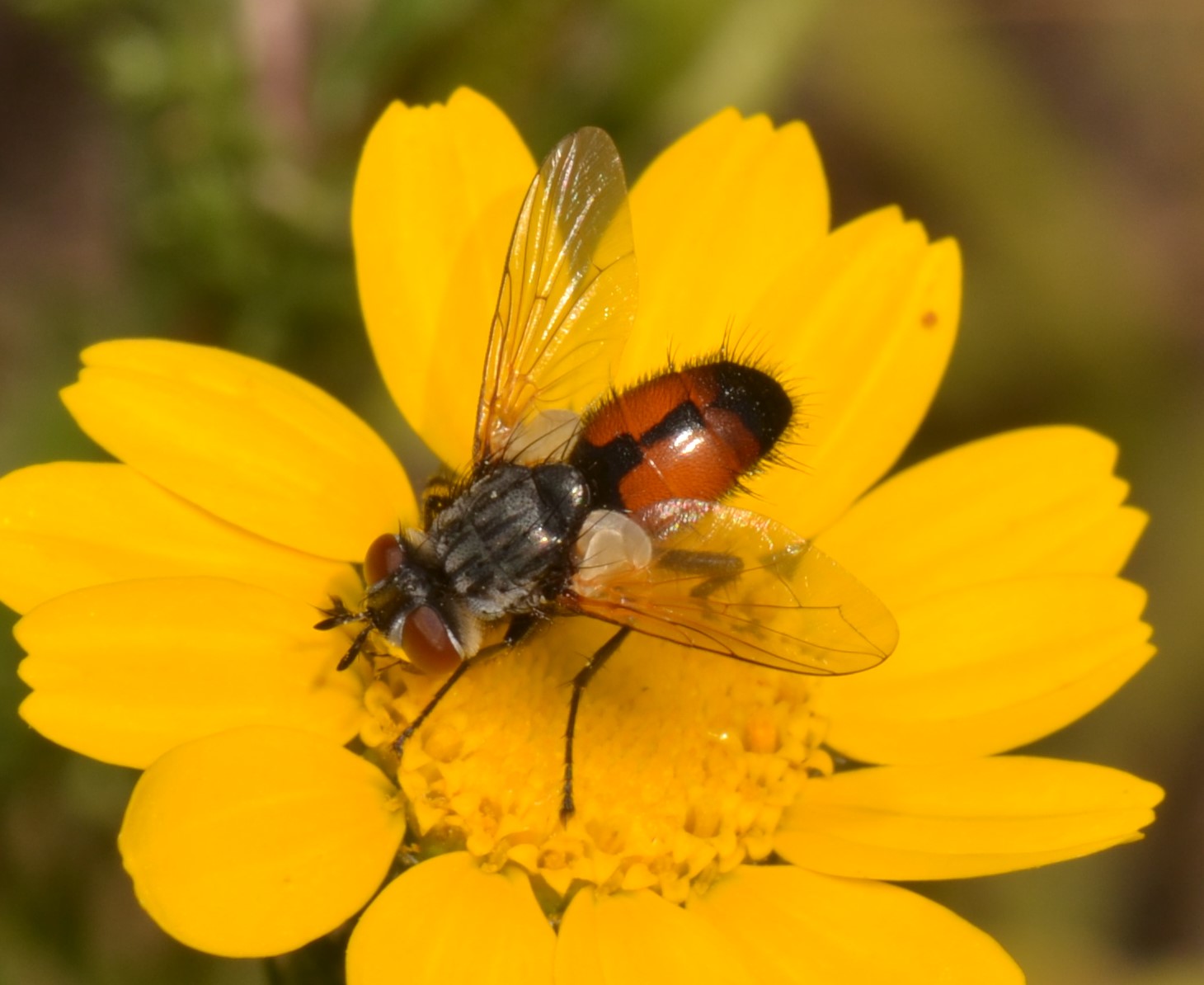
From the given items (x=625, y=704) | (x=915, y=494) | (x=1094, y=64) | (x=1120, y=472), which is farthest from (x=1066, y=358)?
(x=625, y=704)

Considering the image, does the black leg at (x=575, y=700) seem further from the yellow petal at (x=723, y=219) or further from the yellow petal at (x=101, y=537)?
the yellow petal at (x=723, y=219)

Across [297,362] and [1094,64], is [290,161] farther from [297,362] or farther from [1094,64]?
[1094,64]

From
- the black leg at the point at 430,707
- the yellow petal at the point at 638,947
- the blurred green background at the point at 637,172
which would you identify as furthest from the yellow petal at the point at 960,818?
the blurred green background at the point at 637,172

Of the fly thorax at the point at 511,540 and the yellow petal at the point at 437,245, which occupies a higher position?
the yellow petal at the point at 437,245

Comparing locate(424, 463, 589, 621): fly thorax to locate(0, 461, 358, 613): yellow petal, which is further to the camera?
locate(424, 463, 589, 621): fly thorax

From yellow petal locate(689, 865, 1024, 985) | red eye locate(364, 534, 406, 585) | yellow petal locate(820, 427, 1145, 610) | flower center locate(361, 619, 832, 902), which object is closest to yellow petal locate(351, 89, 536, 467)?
red eye locate(364, 534, 406, 585)

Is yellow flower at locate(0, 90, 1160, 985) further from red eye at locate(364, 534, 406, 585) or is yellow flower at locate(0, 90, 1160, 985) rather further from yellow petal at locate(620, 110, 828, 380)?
red eye at locate(364, 534, 406, 585)
